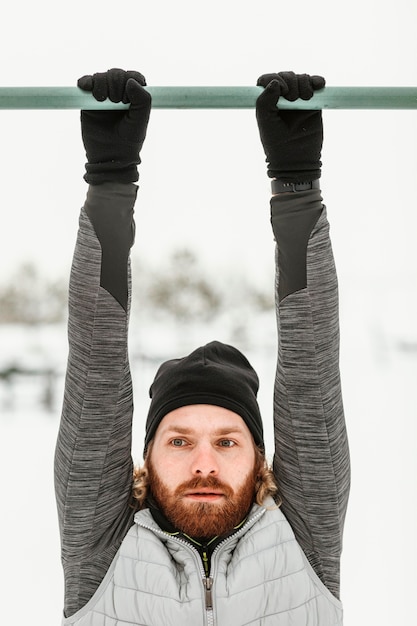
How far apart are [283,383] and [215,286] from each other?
1.21 meters

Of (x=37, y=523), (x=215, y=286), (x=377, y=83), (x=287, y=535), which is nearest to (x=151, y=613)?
(x=287, y=535)

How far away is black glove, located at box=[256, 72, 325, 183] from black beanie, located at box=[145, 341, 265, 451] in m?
0.31

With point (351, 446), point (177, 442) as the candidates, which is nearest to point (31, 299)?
point (351, 446)

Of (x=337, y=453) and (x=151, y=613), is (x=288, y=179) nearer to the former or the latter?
(x=337, y=453)

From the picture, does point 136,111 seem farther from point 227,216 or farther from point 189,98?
point 227,216

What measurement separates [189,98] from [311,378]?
417 mm

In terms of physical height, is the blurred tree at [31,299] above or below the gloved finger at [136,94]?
above

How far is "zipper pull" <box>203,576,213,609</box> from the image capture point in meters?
1.01

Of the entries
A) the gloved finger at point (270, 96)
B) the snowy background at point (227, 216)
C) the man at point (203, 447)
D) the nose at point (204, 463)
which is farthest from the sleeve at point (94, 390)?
the snowy background at point (227, 216)

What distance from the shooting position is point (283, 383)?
1.06 meters

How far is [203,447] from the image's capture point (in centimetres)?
106

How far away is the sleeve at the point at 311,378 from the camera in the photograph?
102cm

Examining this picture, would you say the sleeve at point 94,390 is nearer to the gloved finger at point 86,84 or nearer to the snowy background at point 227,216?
the gloved finger at point 86,84

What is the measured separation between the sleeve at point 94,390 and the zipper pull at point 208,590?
6.0 inches
